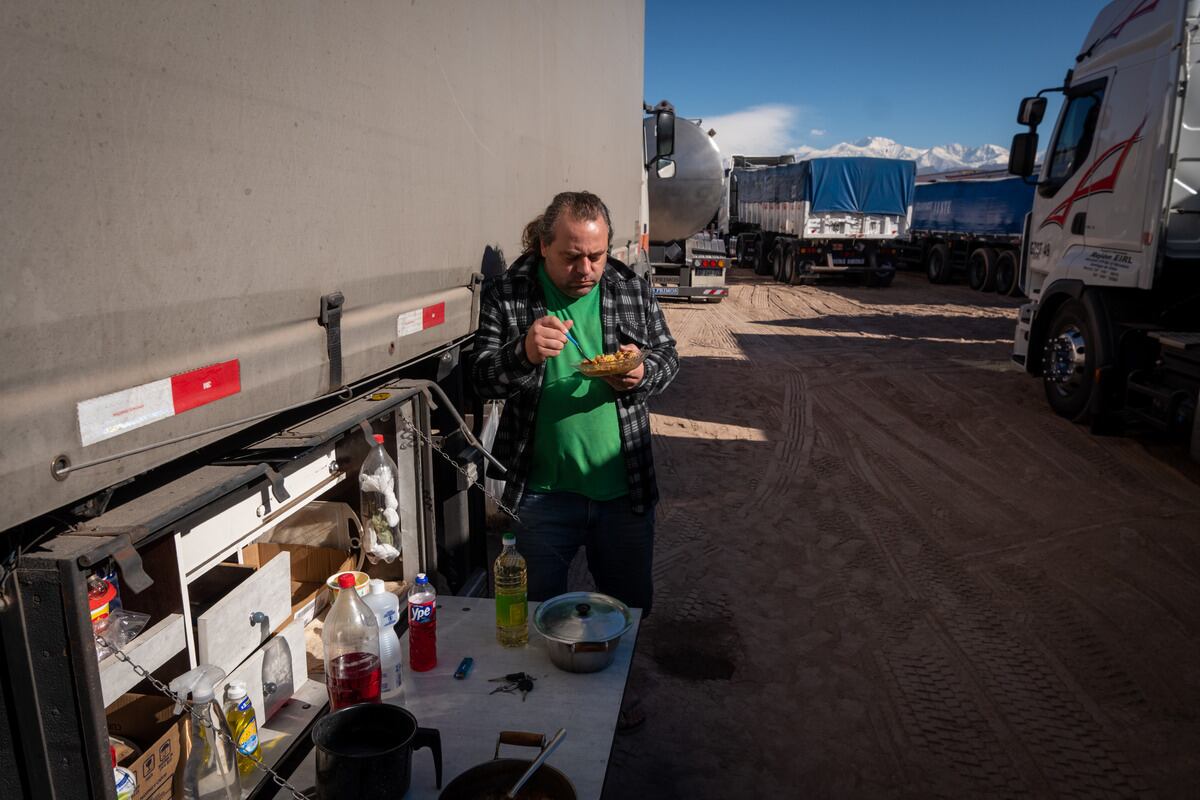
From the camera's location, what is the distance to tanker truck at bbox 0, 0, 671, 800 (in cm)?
123

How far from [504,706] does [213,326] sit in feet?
4.10

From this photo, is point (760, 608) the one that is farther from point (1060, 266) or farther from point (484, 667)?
point (1060, 266)

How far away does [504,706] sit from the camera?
2.18m

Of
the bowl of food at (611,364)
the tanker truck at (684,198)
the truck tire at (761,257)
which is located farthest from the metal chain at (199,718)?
the truck tire at (761,257)

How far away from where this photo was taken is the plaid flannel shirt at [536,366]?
277 cm

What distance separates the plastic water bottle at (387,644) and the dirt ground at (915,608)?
1242 millimetres

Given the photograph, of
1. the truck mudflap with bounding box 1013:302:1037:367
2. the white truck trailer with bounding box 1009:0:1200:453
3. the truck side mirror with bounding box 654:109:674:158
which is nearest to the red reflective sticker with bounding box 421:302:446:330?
the white truck trailer with bounding box 1009:0:1200:453

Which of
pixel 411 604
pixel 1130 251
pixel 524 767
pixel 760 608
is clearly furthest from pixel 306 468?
pixel 1130 251

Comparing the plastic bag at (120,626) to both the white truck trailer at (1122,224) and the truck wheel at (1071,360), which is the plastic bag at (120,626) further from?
the truck wheel at (1071,360)

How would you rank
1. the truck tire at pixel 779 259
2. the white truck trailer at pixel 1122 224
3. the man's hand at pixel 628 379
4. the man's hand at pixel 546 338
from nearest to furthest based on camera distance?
the man's hand at pixel 546 338 → the man's hand at pixel 628 379 → the white truck trailer at pixel 1122 224 → the truck tire at pixel 779 259

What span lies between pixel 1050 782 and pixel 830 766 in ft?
2.74

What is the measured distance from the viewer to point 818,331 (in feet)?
45.3

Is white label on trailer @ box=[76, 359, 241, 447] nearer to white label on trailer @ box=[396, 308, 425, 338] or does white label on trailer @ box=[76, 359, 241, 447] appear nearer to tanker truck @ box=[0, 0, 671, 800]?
tanker truck @ box=[0, 0, 671, 800]

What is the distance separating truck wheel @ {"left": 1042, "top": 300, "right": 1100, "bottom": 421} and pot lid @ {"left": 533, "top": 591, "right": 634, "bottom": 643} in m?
6.61
